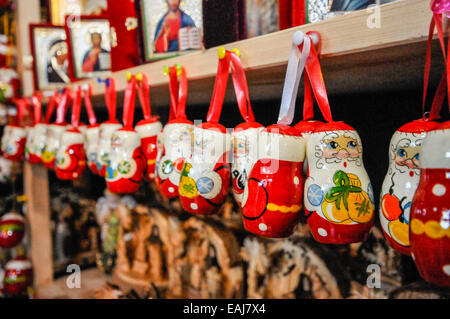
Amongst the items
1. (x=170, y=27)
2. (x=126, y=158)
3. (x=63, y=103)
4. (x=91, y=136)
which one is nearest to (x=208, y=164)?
(x=126, y=158)

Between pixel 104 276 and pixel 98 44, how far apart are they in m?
0.99

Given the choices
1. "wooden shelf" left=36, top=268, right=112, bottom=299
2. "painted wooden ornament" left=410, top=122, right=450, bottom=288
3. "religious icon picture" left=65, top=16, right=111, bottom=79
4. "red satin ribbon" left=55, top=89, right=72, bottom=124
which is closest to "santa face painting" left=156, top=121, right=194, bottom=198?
"painted wooden ornament" left=410, top=122, right=450, bottom=288

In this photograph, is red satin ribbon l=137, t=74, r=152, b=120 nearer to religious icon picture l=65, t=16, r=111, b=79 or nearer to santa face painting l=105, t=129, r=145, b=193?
santa face painting l=105, t=129, r=145, b=193

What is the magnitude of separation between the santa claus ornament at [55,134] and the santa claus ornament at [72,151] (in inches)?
2.6

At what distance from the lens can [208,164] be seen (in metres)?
0.58

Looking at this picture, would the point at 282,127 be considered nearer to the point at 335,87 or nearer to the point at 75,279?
the point at 335,87

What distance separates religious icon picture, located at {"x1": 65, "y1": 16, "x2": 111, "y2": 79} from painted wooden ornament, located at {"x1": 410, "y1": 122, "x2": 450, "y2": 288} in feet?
3.52

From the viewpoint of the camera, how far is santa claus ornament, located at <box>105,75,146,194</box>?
75cm

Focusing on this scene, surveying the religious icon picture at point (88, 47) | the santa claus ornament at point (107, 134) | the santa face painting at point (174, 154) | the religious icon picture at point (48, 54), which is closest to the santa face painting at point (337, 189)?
the santa face painting at point (174, 154)

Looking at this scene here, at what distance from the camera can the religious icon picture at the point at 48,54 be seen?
148 cm

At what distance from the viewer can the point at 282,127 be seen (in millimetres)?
473

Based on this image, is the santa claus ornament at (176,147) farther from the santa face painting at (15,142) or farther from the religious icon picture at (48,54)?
the religious icon picture at (48,54)

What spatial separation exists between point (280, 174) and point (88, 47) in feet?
Answer: 3.23

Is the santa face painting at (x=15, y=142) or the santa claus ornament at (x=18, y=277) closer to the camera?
the santa face painting at (x=15, y=142)
